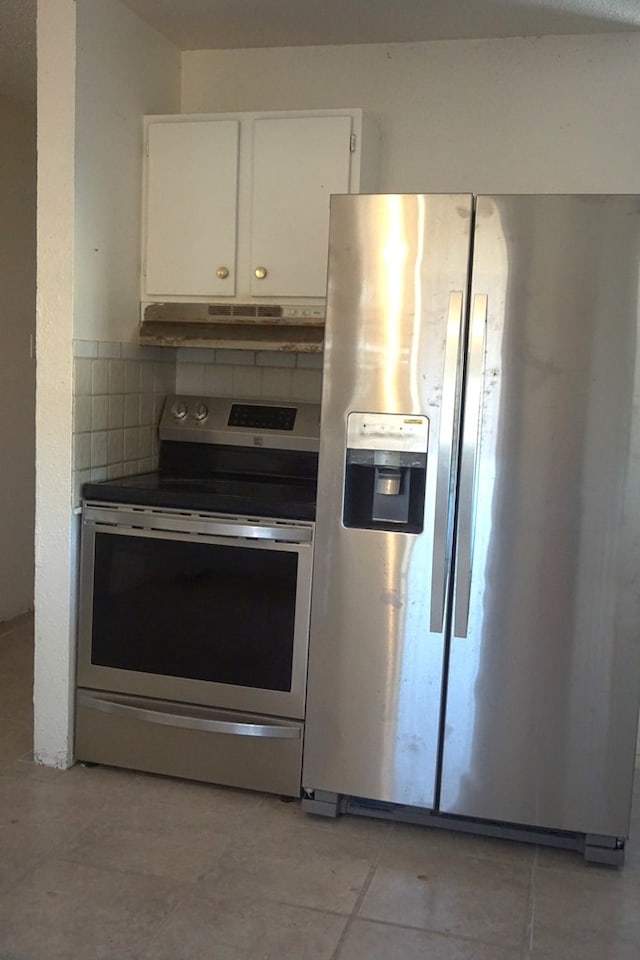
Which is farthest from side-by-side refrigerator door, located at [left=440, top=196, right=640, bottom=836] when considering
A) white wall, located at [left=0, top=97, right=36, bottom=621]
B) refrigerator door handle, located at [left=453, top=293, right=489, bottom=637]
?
white wall, located at [left=0, top=97, right=36, bottom=621]

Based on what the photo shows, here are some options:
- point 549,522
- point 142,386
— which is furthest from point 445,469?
point 142,386

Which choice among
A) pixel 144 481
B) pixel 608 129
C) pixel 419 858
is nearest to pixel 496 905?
pixel 419 858

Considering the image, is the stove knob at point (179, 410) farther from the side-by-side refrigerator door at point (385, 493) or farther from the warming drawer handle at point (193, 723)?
the warming drawer handle at point (193, 723)

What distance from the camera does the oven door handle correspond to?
2619mm

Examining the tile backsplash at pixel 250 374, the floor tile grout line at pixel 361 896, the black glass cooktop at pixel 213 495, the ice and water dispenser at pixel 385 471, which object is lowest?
the floor tile grout line at pixel 361 896

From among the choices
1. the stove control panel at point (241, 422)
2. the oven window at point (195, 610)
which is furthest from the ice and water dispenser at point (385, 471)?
the stove control panel at point (241, 422)

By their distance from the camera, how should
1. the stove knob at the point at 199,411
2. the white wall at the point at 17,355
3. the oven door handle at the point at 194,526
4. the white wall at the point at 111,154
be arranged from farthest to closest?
the white wall at the point at 17,355 < the stove knob at the point at 199,411 < the white wall at the point at 111,154 < the oven door handle at the point at 194,526

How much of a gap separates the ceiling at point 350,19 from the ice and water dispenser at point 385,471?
1.37 metres

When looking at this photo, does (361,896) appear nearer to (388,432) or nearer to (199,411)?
(388,432)

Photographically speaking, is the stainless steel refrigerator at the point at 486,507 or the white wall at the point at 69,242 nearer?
the stainless steel refrigerator at the point at 486,507

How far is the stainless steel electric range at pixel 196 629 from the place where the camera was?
2.66m

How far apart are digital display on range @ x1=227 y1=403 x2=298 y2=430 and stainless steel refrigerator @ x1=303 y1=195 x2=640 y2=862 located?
2.29 feet

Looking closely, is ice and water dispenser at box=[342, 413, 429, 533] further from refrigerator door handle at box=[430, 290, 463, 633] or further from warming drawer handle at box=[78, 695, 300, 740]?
warming drawer handle at box=[78, 695, 300, 740]

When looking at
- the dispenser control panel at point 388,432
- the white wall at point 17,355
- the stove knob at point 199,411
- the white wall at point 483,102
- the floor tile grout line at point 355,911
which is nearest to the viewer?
the floor tile grout line at point 355,911
